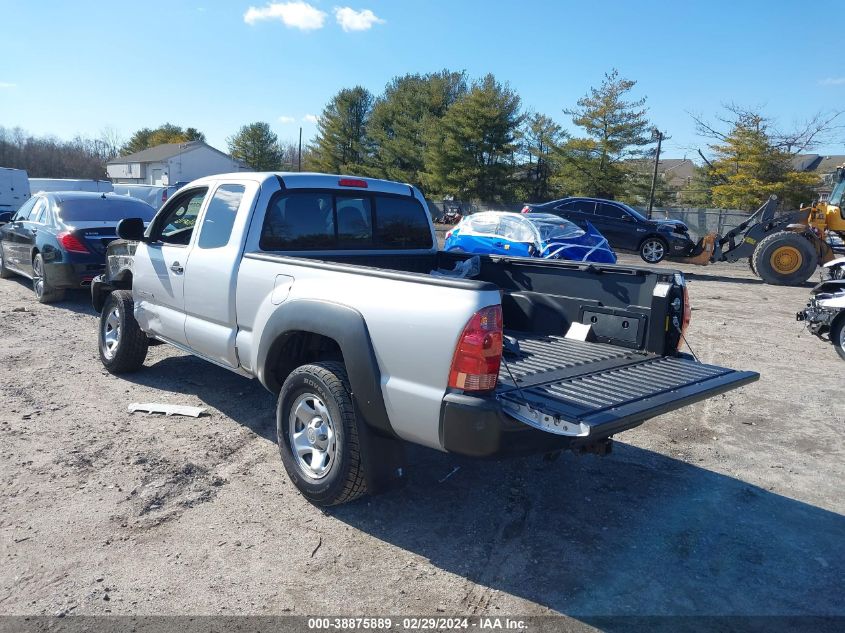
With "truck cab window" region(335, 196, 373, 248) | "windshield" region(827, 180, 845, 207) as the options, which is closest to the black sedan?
"truck cab window" region(335, 196, 373, 248)

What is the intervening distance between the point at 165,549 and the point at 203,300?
2026 mm

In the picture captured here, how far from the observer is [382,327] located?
10.6 ft

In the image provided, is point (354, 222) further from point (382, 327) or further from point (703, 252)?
point (703, 252)

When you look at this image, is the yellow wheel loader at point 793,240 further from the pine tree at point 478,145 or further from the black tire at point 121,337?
the pine tree at point 478,145

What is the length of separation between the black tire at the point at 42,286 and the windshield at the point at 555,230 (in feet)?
29.6

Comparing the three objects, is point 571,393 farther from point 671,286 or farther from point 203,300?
point 203,300

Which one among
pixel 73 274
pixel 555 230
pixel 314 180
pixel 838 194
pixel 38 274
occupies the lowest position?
pixel 38 274

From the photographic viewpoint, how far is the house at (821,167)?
23.6 meters

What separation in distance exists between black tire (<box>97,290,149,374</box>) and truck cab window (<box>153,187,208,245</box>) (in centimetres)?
84

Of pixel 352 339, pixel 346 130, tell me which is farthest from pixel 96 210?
pixel 346 130

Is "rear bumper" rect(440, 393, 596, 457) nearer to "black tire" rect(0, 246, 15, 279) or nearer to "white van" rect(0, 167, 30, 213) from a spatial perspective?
"black tire" rect(0, 246, 15, 279)

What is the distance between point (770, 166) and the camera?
33.2 m

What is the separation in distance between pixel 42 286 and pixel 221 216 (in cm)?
654

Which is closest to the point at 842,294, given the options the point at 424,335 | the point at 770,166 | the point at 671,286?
the point at 671,286
